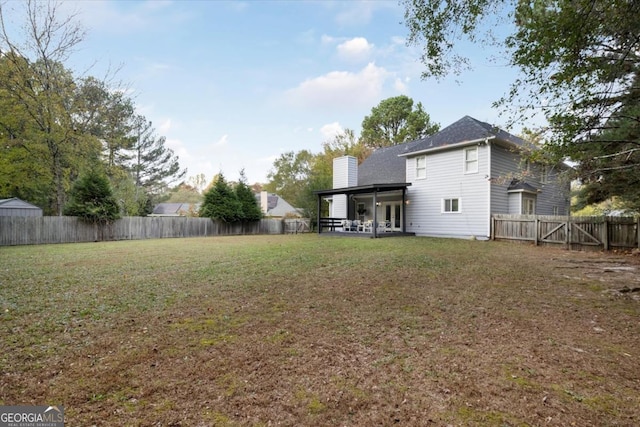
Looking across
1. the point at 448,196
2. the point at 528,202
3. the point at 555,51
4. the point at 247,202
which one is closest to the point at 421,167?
the point at 448,196

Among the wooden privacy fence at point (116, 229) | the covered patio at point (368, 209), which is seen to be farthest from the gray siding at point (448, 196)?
the wooden privacy fence at point (116, 229)

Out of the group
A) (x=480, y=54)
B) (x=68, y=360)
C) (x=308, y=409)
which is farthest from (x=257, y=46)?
(x=308, y=409)

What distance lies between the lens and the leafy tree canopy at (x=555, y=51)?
4801 millimetres

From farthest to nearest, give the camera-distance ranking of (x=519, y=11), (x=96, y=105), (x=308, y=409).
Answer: (x=96, y=105) < (x=519, y=11) < (x=308, y=409)

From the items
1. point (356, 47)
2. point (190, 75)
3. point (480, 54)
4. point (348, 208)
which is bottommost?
point (348, 208)

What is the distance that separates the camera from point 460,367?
280 cm

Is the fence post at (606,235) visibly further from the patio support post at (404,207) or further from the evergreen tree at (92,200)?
the evergreen tree at (92,200)

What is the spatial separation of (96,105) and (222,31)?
16077 millimetres

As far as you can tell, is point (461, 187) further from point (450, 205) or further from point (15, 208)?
point (15, 208)

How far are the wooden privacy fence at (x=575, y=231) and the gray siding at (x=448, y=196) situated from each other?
1.19 m

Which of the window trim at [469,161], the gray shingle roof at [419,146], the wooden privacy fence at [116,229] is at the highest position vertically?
the gray shingle roof at [419,146]

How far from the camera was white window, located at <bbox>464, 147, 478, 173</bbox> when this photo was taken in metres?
15.6

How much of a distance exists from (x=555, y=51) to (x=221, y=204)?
21.8 meters

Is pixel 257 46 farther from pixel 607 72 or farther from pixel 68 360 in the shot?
pixel 68 360
